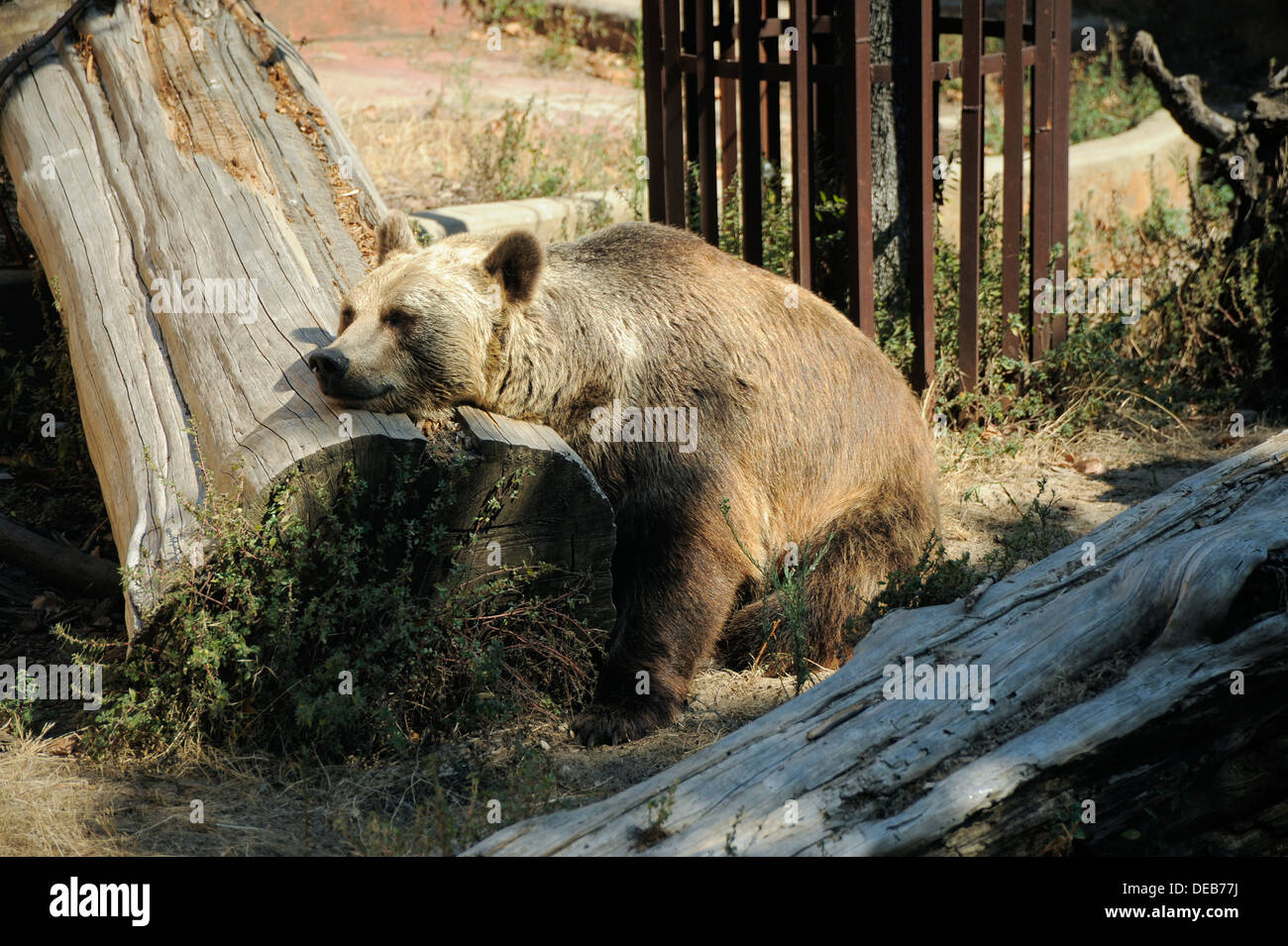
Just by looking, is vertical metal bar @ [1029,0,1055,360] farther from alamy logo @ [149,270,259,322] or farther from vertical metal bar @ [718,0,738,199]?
alamy logo @ [149,270,259,322]

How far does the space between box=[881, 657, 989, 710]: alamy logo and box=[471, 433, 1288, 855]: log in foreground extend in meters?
0.02

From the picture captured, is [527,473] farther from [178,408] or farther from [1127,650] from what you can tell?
[1127,650]

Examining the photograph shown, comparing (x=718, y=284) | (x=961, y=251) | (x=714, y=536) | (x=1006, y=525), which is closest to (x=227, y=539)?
(x=714, y=536)

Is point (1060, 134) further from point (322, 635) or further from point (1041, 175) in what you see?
point (322, 635)

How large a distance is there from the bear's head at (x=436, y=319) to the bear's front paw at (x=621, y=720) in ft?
3.89

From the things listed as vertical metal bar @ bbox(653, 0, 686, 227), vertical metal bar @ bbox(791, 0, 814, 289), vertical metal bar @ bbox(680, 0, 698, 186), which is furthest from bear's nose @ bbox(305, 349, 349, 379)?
vertical metal bar @ bbox(680, 0, 698, 186)

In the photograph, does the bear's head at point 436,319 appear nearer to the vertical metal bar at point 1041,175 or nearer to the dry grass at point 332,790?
the dry grass at point 332,790

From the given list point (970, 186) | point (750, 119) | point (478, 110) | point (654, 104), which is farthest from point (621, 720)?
point (478, 110)

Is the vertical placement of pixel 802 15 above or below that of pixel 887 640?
above

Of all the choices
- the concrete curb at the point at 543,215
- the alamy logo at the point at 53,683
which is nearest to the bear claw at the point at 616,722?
the alamy logo at the point at 53,683

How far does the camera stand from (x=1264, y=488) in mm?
3547

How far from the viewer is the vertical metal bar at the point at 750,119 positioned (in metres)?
6.11

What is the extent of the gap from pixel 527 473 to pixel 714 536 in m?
0.85

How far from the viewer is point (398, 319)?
13.8 feet
